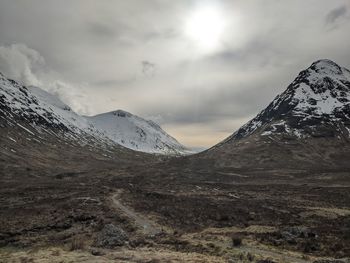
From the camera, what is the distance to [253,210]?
63281 mm

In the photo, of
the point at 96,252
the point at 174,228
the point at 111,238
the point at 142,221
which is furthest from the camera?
the point at 142,221

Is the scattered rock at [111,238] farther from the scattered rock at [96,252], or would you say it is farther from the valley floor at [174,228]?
the scattered rock at [96,252]

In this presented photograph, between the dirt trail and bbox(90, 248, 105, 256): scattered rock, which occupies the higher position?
the dirt trail

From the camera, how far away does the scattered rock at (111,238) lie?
3759 cm

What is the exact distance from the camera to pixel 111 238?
126 ft

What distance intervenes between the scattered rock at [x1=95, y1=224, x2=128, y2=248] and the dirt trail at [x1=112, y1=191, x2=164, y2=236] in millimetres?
5143

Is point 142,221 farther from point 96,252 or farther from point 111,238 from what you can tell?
point 96,252

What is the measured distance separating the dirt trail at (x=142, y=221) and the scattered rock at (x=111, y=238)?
514cm

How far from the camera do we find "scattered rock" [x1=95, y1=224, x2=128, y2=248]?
123 feet

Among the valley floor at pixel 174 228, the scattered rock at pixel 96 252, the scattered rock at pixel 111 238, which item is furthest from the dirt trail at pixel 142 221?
the scattered rock at pixel 96 252

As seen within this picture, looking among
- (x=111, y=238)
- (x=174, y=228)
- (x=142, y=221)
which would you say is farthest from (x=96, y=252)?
(x=142, y=221)

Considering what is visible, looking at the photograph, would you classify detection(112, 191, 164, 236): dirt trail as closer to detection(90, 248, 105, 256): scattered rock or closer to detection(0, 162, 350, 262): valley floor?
detection(0, 162, 350, 262): valley floor

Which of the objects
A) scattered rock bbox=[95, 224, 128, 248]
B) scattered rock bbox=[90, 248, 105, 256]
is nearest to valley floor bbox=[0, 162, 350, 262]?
scattered rock bbox=[90, 248, 105, 256]

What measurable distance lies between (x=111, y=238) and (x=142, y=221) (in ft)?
45.4
